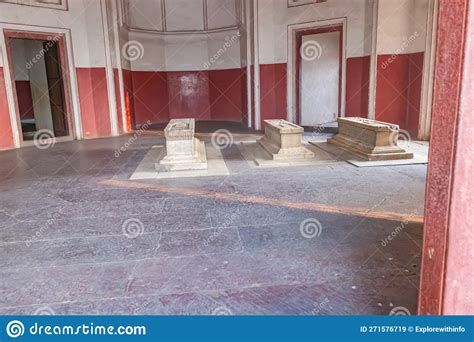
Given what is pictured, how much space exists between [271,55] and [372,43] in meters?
2.53

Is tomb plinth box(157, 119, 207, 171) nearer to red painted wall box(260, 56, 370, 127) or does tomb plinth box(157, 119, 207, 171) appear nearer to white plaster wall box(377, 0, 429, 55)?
red painted wall box(260, 56, 370, 127)

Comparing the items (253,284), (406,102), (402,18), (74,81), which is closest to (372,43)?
(402,18)

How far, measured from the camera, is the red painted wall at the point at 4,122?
762 centimetres

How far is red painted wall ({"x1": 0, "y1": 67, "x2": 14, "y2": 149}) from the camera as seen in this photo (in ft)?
25.0

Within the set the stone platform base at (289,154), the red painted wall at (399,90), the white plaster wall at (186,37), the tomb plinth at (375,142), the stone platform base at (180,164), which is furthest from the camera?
the white plaster wall at (186,37)

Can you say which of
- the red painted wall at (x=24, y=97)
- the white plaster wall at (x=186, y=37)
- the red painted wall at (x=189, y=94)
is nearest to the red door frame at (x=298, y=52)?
the white plaster wall at (x=186, y=37)

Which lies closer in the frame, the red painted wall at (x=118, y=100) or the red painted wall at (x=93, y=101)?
the red painted wall at (x=93, y=101)

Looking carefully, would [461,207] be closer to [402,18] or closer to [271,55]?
[402,18]

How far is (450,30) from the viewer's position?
135 centimetres

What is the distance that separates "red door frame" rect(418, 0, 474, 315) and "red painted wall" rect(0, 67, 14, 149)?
8313mm

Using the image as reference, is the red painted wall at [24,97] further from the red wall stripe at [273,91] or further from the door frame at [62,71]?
the red wall stripe at [273,91]

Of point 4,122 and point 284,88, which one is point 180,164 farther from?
point 284,88

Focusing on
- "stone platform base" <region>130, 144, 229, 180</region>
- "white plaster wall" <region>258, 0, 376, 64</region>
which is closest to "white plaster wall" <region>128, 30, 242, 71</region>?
"white plaster wall" <region>258, 0, 376, 64</region>

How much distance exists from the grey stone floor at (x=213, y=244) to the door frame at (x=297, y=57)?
432cm
